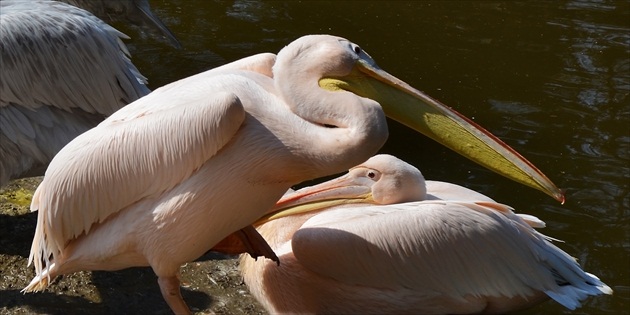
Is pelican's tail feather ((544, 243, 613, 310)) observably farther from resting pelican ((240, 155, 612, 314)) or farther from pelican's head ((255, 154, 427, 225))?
pelican's head ((255, 154, 427, 225))

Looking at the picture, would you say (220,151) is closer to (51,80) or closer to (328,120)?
(328,120)

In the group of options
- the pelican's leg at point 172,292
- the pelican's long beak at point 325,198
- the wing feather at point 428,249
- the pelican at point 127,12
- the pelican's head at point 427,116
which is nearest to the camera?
the pelican's head at point 427,116

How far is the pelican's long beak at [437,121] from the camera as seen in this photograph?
11.5 feet

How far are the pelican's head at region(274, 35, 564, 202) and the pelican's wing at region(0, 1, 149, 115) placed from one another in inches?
62.9

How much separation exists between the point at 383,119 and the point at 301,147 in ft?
0.94

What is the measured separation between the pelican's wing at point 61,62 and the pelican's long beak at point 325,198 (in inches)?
42.4

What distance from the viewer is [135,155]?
346 cm

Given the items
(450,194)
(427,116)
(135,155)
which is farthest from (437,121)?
Result: (135,155)

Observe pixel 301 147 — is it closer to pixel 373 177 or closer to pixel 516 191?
pixel 373 177

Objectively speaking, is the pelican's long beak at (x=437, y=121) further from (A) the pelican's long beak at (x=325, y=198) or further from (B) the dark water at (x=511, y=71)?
(B) the dark water at (x=511, y=71)

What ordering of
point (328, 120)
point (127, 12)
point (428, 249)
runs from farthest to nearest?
point (127, 12)
point (428, 249)
point (328, 120)

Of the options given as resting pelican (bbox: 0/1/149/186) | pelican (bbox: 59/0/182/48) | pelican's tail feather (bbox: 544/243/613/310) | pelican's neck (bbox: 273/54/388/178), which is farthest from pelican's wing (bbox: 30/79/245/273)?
pelican (bbox: 59/0/182/48)

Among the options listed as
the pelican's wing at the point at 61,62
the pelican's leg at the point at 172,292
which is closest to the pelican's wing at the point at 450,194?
the pelican's leg at the point at 172,292

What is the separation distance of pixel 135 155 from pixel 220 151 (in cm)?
29
